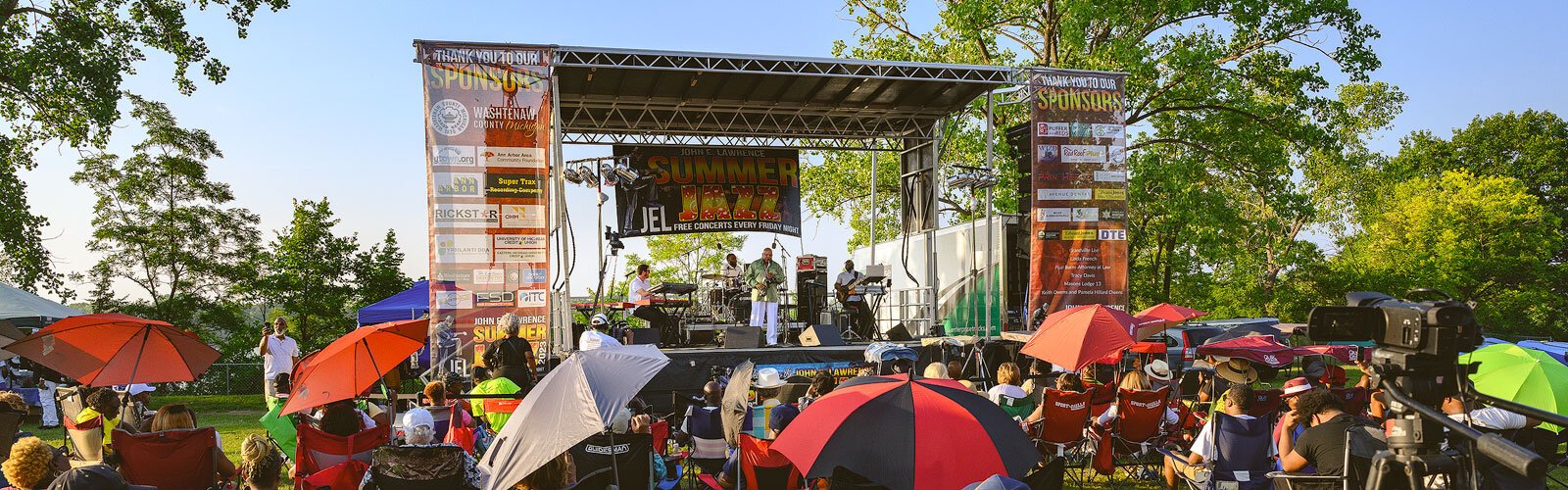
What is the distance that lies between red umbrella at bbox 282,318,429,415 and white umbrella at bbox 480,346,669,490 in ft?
6.90

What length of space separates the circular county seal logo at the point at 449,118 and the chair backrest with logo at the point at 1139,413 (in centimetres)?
792

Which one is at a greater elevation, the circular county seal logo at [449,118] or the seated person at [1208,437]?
the circular county seal logo at [449,118]

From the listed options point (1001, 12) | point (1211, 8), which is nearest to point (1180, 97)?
point (1211, 8)

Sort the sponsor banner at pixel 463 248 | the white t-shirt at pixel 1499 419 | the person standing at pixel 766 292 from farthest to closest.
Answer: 1. the person standing at pixel 766 292
2. the sponsor banner at pixel 463 248
3. the white t-shirt at pixel 1499 419

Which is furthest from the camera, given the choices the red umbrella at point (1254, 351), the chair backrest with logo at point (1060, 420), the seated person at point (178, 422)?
the red umbrella at point (1254, 351)

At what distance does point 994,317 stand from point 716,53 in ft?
18.7

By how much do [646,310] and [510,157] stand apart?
294cm

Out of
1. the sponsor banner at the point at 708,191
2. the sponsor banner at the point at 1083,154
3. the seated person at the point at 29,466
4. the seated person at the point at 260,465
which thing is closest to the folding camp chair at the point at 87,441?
the seated person at the point at 260,465

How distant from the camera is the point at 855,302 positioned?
1504 cm

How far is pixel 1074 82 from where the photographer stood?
13.8 m

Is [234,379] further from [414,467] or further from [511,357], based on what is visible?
[414,467]

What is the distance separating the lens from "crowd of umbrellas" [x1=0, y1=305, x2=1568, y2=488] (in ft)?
12.8

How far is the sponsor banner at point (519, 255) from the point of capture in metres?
11.4

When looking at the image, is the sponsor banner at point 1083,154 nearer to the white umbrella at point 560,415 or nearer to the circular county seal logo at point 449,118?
the circular county seal logo at point 449,118
